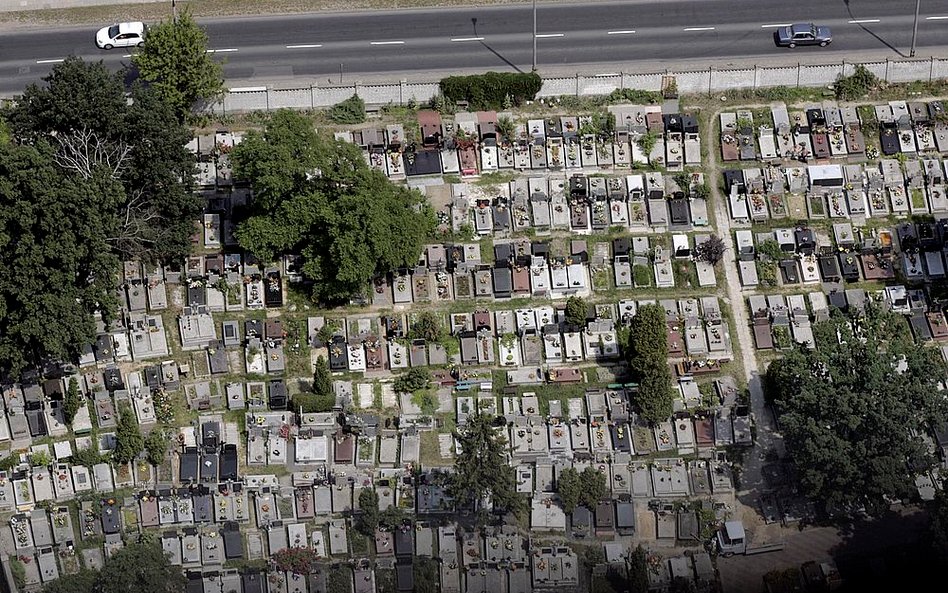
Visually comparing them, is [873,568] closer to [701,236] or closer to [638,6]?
[701,236]

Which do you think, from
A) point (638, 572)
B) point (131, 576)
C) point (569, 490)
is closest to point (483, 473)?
point (569, 490)

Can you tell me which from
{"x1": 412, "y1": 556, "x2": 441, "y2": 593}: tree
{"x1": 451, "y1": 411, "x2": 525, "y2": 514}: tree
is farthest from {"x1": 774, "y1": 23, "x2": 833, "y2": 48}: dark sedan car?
{"x1": 412, "y1": 556, "x2": 441, "y2": 593}: tree

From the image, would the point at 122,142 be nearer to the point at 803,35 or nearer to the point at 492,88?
the point at 492,88

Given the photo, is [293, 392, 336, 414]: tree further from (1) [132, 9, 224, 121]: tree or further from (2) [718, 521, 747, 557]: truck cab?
(2) [718, 521, 747, 557]: truck cab

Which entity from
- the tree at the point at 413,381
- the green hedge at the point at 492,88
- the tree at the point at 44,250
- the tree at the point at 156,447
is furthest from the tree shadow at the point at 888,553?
the tree at the point at 44,250

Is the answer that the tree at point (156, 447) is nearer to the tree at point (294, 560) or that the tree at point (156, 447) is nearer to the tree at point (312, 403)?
the tree at point (312, 403)

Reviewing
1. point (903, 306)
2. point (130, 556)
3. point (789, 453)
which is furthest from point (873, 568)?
point (130, 556)

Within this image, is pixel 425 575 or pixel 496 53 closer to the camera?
pixel 425 575
